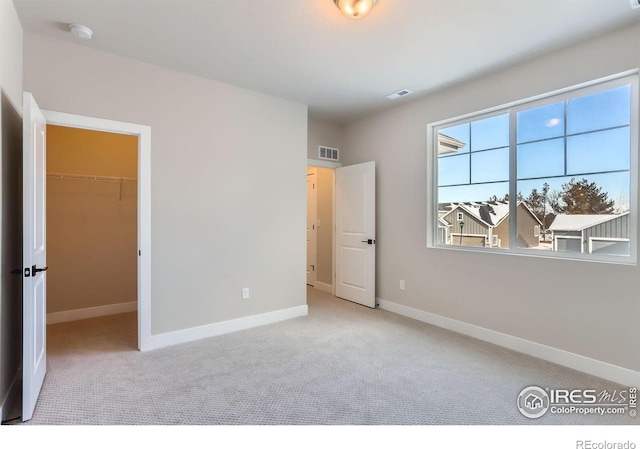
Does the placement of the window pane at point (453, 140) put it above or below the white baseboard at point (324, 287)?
above

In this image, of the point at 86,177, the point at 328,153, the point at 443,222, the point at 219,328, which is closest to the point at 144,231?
the point at 219,328

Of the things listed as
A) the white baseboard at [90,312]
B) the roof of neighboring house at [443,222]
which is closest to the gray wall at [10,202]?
the white baseboard at [90,312]

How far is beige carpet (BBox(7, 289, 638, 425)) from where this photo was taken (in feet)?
6.86

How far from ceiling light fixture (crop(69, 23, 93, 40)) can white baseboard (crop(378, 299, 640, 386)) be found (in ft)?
14.2

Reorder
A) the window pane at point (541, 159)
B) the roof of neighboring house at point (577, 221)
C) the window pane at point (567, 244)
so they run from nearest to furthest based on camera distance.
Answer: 1. the roof of neighboring house at point (577, 221)
2. the window pane at point (567, 244)
3. the window pane at point (541, 159)

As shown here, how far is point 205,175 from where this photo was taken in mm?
3520

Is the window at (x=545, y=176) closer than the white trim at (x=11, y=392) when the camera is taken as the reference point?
No

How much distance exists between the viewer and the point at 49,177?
3.97 metres

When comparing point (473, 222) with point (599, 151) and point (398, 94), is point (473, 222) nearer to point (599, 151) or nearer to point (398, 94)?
point (599, 151)

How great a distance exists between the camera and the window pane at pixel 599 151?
8.62 feet

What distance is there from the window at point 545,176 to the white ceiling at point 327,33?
552mm

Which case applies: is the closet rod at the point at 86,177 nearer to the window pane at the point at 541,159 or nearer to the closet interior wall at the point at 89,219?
the closet interior wall at the point at 89,219
